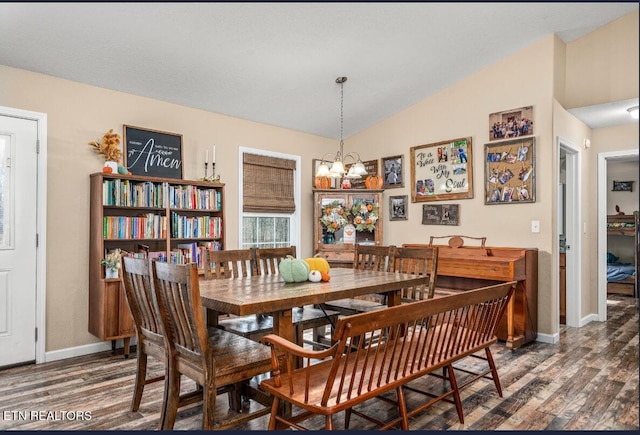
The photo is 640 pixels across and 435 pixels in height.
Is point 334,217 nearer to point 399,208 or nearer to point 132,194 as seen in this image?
point 399,208

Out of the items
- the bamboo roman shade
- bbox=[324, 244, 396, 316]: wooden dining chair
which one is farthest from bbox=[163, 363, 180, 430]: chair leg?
the bamboo roman shade

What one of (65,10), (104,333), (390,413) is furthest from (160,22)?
(390,413)

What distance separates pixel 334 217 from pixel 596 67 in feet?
10.6

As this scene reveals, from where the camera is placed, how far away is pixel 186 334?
81.4 inches

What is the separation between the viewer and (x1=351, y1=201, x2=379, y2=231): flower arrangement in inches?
215

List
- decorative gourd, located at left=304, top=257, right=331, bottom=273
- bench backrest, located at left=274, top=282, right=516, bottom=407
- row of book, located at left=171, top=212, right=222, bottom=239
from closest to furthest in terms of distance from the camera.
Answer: bench backrest, located at left=274, top=282, right=516, bottom=407, decorative gourd, located at left=304, top=257, right=331, bottom=273, row of book, located at left=171, top=212, right=222, bottom=239

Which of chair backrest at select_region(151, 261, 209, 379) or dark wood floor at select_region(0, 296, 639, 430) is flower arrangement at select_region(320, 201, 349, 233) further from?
chair backrest at select_region(151, 261, 209, 379)

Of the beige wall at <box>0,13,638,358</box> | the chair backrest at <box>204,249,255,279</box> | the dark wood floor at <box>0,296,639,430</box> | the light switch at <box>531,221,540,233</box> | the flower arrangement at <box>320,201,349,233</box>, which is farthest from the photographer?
the flower arrangement at <box>320,201,349,233</box>

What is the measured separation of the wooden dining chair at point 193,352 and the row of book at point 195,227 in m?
2.08

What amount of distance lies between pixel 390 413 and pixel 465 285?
2256 millimetres

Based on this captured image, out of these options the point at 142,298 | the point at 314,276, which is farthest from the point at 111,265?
the point at 314,276

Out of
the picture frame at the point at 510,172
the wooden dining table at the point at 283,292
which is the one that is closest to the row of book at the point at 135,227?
the wooden dining table at the point at 283,292

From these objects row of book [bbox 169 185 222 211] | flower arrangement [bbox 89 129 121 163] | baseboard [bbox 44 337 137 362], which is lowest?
baseboard [bbox 44 337 137 362]

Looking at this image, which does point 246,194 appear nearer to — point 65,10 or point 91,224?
point 91,224
